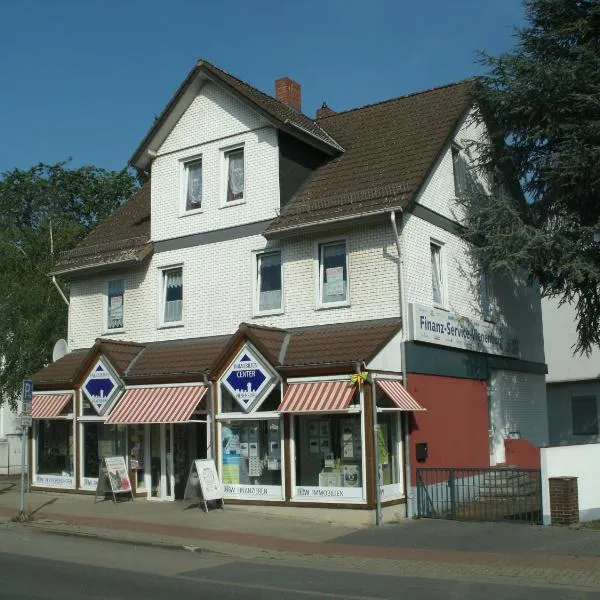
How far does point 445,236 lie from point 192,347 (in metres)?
6.87

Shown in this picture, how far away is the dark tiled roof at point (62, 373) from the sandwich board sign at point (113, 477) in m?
2.76

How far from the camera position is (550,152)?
66.1ft

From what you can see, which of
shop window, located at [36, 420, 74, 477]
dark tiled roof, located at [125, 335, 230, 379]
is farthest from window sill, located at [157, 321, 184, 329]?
shop window, located at [36, 420, 74, 477]

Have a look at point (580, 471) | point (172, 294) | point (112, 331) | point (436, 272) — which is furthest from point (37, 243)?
point (580, 471)

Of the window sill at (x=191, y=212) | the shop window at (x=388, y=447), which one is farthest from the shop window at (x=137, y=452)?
the shop window at (x=388, y=447)

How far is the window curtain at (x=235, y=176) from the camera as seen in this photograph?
21172mm

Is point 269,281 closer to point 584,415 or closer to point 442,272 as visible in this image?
point 442,272

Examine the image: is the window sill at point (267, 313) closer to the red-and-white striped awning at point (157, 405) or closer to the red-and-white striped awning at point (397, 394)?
the red-and-white striped awning at point (157, 405)

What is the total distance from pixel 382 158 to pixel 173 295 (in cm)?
671

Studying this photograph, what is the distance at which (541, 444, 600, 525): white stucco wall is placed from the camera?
50.1ft

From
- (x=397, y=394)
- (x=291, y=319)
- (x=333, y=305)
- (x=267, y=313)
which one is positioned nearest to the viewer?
(x=397, y=394)

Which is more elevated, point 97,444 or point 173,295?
point 173,295

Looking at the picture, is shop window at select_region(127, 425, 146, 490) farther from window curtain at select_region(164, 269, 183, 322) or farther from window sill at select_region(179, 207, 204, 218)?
window sill at select_region(179, 207, 204, 218)

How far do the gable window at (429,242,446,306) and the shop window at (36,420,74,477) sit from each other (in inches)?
411
